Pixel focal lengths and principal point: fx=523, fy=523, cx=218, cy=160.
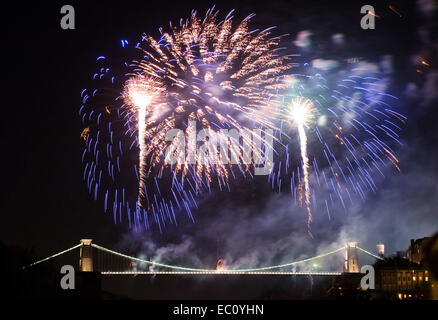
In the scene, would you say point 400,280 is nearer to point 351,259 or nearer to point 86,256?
point 351,259

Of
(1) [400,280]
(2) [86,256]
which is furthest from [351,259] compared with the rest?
(2) [86,256]

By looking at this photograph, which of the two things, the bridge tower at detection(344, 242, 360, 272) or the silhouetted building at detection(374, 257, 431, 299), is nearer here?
the silhouetted building at detection(374, 257, 431, 299)

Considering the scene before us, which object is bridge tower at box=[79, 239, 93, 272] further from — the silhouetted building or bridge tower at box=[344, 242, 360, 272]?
the silhouetted building

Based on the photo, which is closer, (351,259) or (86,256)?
(86,256)

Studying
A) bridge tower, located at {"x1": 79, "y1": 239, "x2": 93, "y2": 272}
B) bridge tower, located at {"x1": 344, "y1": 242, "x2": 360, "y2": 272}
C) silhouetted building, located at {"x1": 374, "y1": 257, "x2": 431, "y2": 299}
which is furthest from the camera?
bridge tower, located at {"x1": 344, "y1": 242, "x2": 360, "y2": 272}

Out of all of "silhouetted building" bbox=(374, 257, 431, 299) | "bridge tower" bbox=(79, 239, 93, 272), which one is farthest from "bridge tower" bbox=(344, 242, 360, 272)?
"bridge tower" bbox=(79, 239, 93, 272)
